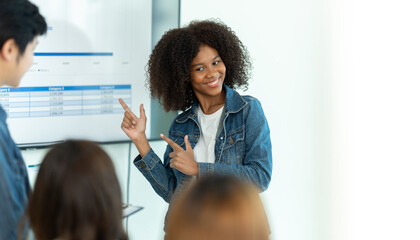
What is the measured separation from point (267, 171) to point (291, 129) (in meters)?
1.11

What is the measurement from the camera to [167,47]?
231 cm

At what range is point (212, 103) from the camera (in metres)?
2.30

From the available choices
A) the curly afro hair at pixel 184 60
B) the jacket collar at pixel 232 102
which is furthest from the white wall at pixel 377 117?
the jacket collar at pixel 232 102

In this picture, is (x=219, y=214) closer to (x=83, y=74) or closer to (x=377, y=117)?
(x=83, y=74)

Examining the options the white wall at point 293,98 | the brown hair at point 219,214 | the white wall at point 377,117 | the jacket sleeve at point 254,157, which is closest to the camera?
the brown hair at point 219,214

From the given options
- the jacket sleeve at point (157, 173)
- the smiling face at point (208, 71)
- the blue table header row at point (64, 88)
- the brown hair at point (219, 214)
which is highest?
the smiling face at point (208, 71)

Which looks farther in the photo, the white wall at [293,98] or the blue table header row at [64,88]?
the white wall at [293,98]

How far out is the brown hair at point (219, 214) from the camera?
102 centimetres

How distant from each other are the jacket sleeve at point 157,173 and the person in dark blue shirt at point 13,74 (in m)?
0.72

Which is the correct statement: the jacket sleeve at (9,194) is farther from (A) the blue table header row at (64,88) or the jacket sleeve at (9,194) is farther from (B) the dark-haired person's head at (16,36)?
(A) the blue table header row at (64,88)

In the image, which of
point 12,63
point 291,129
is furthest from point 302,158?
point 12,63

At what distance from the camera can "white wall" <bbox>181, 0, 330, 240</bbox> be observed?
3027 millimetres

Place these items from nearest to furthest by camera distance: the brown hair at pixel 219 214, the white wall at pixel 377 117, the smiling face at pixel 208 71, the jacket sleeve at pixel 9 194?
the brown hair at pixel 219 214 → the jacket sleeve at pixel 9 194 → the smiling face at pixel 208 71 → the white wall at pixel 377 117

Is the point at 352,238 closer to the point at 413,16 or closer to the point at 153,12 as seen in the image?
the point at 413,16
